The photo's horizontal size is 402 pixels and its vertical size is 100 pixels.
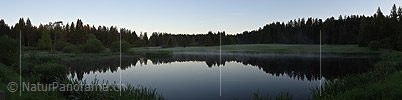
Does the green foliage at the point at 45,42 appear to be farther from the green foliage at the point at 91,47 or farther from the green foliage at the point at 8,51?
the green foliage at the point at 8,51

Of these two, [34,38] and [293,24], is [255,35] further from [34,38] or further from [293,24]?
[34,38]

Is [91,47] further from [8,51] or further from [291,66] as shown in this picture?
[291,66]

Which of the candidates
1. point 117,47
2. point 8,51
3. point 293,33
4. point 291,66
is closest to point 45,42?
point 117,47

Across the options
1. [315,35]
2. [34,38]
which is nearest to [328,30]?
[315,35]

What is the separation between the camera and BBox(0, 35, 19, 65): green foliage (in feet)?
61.9

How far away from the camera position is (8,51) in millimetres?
19391

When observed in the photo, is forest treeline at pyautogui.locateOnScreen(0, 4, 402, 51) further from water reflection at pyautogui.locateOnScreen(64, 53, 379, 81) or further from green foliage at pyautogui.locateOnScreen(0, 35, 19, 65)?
green foliage at pyautogui.locateOnScreen(0, 35, 19, 65)

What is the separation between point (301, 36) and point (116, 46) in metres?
78.6

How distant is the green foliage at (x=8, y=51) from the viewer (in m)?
18.9

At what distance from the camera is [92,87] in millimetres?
11594

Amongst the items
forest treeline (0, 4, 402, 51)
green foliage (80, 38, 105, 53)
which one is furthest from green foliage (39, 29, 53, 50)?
green foliage (80, 38, 105, 53)

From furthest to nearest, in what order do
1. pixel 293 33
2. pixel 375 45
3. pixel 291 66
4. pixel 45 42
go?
pixel 293 33 → pixel 45 42 → pixel 375 45 → pixel 291 66

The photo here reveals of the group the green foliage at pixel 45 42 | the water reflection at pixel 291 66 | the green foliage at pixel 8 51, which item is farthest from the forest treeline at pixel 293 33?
the green foliage at pixel 8 51

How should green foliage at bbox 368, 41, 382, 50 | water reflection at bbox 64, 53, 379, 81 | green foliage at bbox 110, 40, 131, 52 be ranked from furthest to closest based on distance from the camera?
green foliage at bbox 110, 40, 131, 52
green foliage at bbox 368, 41, 382, 50
water reflection at bbox 64, 53, 379, 81
